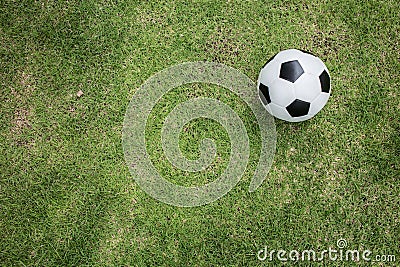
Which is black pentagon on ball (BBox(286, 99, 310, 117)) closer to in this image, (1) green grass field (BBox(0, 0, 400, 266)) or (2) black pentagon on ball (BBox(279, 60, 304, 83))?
(2) black pentagon on ball (BBox(279, 60, 304, 83))

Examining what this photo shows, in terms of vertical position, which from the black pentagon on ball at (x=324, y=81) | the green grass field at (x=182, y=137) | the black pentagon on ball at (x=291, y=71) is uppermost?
the black pentagon on ball at (x=291, y=71)

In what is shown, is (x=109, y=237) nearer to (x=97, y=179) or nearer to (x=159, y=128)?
(x=97, y=179)

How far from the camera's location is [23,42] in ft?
9.81

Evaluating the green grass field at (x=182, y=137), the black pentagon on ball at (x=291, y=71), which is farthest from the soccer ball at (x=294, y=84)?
the green grass field at (x=182, y=137)

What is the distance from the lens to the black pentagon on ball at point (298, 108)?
250 cm

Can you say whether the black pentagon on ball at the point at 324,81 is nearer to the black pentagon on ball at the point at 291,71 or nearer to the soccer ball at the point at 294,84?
the soccer ball at the point at 294,84

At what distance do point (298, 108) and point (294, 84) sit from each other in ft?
0.49

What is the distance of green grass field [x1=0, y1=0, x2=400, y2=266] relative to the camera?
2.82 m

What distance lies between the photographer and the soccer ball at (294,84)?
97.3 inches

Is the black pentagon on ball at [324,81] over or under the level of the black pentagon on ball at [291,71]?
under

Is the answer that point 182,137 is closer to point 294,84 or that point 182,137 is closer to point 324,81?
point 294,84

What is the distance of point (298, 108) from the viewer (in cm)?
253

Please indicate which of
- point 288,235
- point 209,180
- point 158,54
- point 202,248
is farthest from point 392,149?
point 158,54

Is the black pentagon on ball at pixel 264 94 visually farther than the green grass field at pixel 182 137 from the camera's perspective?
No
